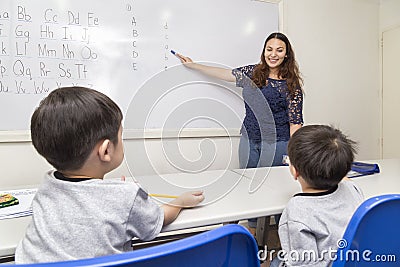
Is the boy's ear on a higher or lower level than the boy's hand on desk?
higher

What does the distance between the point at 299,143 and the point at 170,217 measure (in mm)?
451

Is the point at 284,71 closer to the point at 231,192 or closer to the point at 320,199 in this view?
the point at 231,192

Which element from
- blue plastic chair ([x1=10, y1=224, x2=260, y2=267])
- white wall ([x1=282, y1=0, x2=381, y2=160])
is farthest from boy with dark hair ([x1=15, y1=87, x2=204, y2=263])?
white wall ([x1=282, y1=0, x2=381, y2=160])

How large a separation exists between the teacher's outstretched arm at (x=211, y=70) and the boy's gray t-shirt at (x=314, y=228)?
1.61 metres

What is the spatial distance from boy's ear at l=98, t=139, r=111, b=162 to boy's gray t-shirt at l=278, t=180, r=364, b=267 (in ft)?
1.73

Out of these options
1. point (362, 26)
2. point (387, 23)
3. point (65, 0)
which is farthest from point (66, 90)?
point (387, 23)

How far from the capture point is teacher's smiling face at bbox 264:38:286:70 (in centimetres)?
213

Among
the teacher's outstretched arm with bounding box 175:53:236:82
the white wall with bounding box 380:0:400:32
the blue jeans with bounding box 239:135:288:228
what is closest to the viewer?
the blue jeans with bounding box 239:135:288:228

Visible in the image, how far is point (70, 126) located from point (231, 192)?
667mm

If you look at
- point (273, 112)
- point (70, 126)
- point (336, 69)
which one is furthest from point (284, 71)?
point (70, 126)

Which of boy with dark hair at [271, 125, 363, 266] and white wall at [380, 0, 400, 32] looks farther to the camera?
white wall at [380, 0, 400, 32]

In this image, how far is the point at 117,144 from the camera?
2.74 ft

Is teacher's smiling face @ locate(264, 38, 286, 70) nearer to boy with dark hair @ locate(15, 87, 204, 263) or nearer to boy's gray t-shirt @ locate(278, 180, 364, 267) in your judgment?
boy's gray t-shirt @ locate(278, 180, 364, 267)

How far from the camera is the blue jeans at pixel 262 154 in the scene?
2.01m
